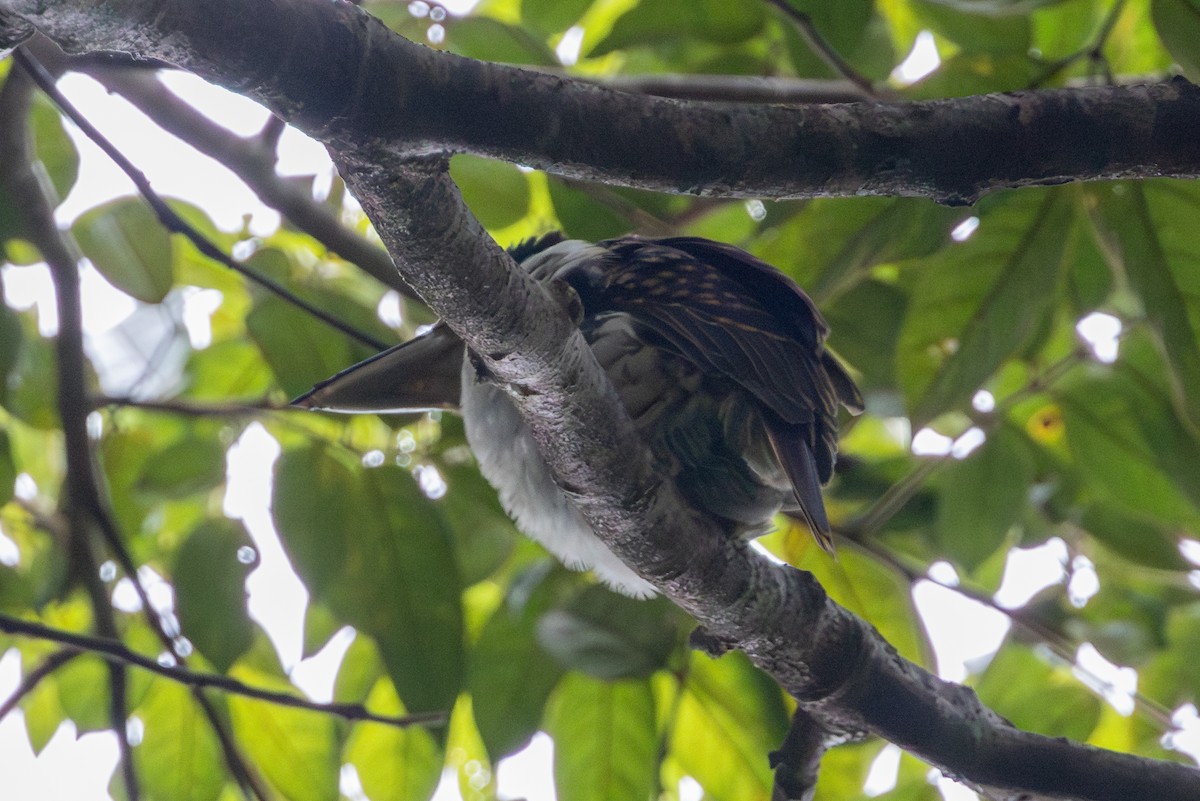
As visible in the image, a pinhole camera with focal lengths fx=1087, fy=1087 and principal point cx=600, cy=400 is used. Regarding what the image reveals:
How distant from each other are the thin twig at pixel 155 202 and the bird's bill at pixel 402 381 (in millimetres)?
275

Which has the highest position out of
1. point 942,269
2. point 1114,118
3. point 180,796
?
point 942,269

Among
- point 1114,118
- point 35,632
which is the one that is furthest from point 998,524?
point 35,632

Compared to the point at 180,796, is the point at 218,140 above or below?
above

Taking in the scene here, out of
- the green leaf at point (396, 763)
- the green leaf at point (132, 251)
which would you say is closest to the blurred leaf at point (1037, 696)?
the green leaf at point (396, 763)

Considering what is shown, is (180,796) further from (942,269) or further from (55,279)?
(942,269)

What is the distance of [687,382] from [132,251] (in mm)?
1201

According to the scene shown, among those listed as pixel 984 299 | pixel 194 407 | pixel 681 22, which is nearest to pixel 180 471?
pixel 194 407

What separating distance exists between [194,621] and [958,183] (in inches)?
66.8

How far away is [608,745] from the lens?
2.19 metres

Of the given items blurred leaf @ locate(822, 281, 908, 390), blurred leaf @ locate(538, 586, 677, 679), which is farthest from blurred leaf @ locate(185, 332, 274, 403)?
blurred leaf @ locate(822, 281, 908, 390)

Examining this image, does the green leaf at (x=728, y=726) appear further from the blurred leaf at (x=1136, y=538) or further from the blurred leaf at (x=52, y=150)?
the blurred leaf at (x=52, y=150)

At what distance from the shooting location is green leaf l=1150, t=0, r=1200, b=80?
5.43 feet

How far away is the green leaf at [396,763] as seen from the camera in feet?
7.92

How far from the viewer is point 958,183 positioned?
4.60 ft
